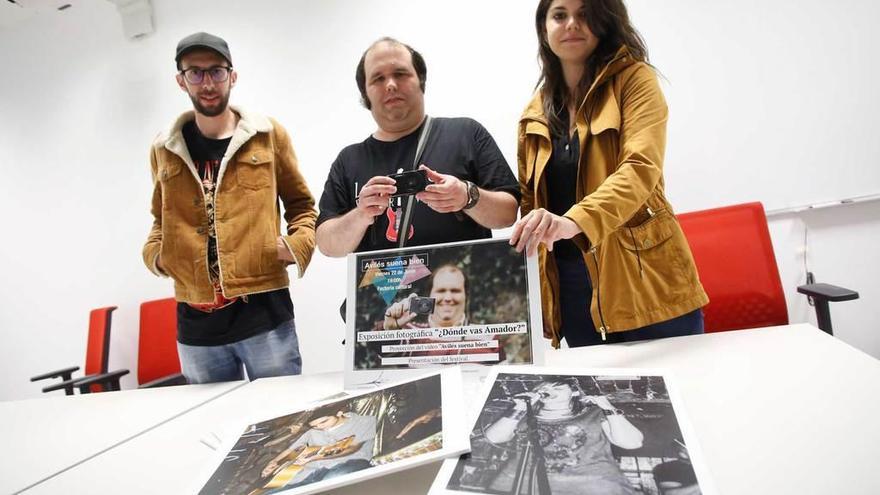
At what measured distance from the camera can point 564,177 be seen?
1.17 meters

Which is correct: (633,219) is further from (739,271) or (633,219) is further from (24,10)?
(24,10)

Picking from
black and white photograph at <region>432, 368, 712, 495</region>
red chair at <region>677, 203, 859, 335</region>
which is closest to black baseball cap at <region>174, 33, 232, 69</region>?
black and white photograph at <region>432, 368, 712, 495</region>

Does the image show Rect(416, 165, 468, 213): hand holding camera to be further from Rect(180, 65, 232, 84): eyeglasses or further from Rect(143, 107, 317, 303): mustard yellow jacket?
Rect(180, 65, 232, 84): eyeglasses

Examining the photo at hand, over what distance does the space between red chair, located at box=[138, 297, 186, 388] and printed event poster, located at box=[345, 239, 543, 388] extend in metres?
1.89

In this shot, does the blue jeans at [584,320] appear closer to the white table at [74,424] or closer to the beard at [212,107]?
the white table at [74,424]

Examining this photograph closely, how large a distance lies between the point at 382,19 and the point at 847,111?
2.31 meters

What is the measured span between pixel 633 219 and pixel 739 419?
534mm

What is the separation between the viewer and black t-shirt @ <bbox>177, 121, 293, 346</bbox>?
4.72 feet

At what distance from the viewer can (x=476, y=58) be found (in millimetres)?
2268

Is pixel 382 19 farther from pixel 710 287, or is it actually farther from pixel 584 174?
pixel 710 287

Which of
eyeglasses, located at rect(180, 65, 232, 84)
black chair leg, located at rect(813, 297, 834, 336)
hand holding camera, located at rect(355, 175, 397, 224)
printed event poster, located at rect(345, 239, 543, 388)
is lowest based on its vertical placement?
black chair leg, located at rect(813, 297, 834, 336)

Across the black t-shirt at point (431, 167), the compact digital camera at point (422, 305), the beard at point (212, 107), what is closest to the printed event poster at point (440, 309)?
the compact digital camera at point (422, 305)

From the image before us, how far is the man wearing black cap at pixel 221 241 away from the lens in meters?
1.44

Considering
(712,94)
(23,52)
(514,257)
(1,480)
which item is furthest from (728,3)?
(23,52)
